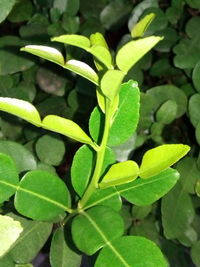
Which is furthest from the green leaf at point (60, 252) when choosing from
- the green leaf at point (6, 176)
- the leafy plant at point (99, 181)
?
the green leaf at point (6, 176)

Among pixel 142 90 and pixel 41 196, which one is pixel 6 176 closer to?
pixel 41 196

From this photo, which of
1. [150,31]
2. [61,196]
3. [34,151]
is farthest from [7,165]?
[150,31]

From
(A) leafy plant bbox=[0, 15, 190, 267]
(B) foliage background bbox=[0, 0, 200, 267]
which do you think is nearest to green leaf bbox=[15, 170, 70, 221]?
(A) leafy plant bbox=[0, 15, 190, 267]

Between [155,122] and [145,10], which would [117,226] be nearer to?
[155,122]

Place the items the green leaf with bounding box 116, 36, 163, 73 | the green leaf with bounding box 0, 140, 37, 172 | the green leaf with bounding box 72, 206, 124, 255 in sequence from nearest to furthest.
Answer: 1. the green leaf with bounding box 116, 36, 163, 73
2. the green leaf with bounding box 72, 206, 124, 255
3. the green leaf with bounding box 0, 140, 37, 172

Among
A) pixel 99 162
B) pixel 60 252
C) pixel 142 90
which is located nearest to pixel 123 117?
pixel 99 162

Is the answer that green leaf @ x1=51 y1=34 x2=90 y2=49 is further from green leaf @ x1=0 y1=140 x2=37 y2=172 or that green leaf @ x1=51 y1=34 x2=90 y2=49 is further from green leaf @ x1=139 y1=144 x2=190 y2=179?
green leaf @ x1=0 y1=140 x2=37 y2=172

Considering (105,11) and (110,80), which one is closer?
(110,80)
